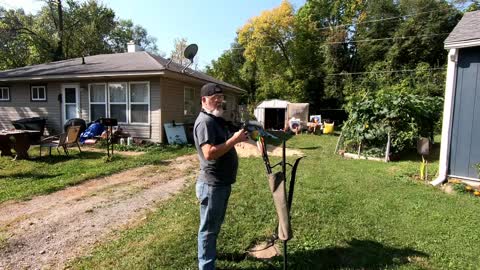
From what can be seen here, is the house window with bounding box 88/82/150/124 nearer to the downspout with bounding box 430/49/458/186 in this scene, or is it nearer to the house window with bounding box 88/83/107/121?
the house window with bounding box 88/83/107/121

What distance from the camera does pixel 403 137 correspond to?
8547 mm

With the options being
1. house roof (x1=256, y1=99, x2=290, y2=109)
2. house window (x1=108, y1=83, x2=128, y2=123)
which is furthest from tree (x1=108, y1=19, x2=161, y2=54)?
house window (x1=108, y1=83, x2=128, y2=123)

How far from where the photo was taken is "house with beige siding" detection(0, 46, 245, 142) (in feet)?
35.4

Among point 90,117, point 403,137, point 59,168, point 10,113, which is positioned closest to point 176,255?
point 59,168

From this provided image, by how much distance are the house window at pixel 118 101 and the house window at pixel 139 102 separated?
0.95ft

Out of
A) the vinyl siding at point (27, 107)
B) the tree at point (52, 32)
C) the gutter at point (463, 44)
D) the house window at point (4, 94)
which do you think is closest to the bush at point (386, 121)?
the gutter at point (463, 44)

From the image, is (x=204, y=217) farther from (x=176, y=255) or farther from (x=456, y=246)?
(x=456, y=246)

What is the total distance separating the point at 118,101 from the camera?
37.1ft

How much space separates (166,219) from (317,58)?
23.8 metres

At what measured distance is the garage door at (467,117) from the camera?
18.3 ft

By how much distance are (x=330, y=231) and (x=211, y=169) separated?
6.34 ft

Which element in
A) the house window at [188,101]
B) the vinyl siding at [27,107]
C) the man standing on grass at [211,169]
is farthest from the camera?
the house window at [188,101]

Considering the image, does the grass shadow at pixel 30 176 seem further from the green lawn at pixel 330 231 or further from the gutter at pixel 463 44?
the gutter at pixel 463 44

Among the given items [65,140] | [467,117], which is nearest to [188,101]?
[65,140]
